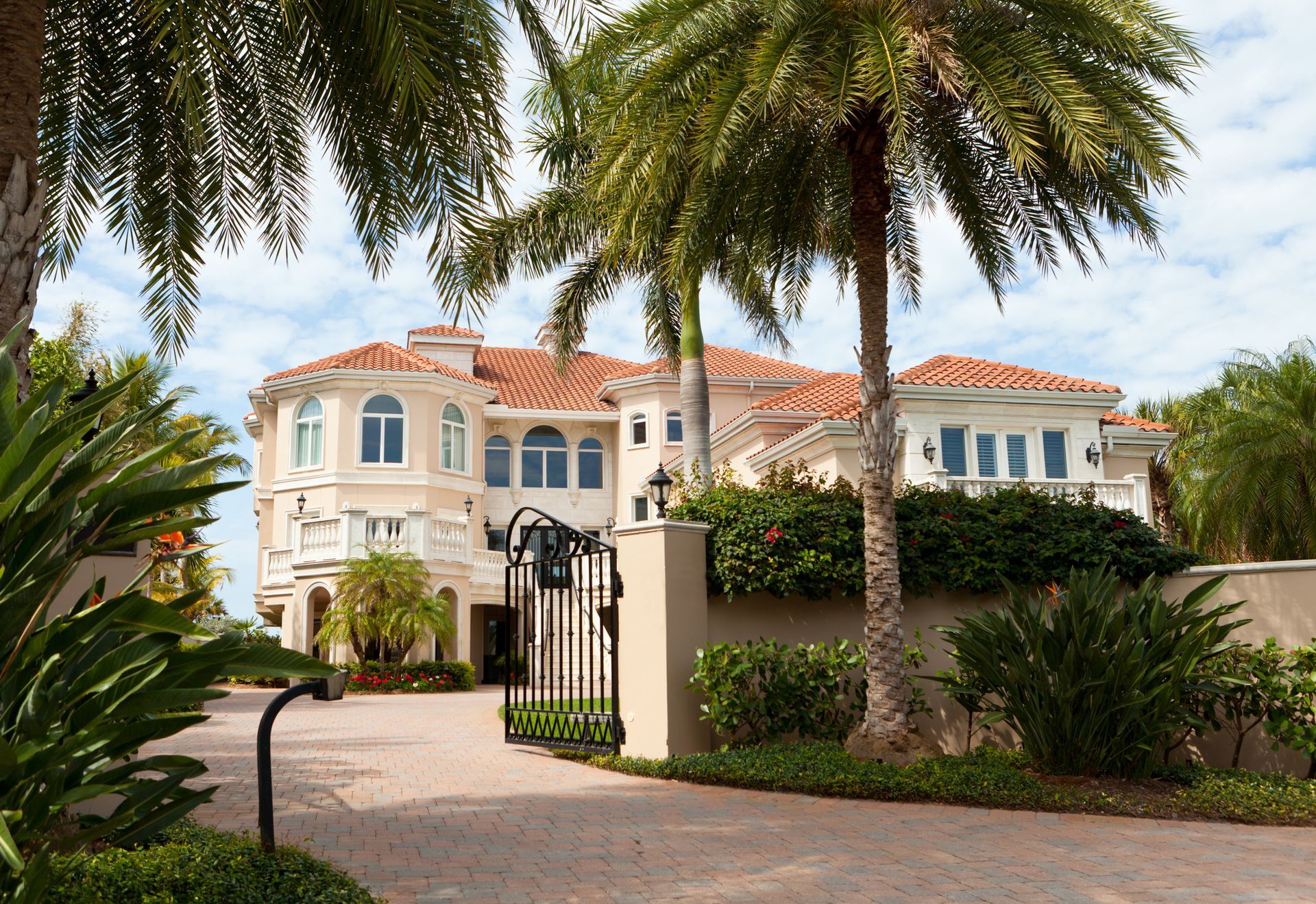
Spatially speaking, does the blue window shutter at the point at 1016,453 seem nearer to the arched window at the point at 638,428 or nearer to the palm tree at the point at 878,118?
the palm tree at the point at 878,118

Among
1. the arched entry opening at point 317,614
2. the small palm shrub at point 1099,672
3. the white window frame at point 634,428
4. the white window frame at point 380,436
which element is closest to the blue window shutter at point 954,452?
the small palm shrub at point 1099,672

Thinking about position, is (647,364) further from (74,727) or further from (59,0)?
(74,727)

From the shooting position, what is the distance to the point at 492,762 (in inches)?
459

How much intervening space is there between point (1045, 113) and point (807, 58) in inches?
96.5

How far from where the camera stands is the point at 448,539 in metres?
28.7

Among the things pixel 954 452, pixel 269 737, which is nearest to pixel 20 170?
pixel 269 737

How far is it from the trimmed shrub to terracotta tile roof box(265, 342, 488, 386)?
2234cm

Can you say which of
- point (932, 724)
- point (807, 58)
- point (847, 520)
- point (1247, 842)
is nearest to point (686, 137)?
point (807, 58)

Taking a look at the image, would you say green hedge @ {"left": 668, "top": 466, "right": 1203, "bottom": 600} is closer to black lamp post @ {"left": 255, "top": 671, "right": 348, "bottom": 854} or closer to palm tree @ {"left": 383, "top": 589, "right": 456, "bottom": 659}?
black lamp post @ {"left": 255, "top": 671, "right": 348, "bottom": 854}

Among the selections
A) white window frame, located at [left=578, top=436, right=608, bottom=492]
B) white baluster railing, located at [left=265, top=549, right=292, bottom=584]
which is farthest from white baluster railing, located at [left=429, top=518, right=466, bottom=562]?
white window frame, located at [left=578, top=436, right=608, bottom=492]

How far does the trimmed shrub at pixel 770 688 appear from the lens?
10508 millimetres

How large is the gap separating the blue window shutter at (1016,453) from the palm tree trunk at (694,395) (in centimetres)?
745

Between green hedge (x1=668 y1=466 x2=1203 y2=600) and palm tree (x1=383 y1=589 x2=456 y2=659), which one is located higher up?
green hedge (x1=668 y1=466 x2=1203 y2=600)

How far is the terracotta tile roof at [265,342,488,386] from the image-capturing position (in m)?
31.2
